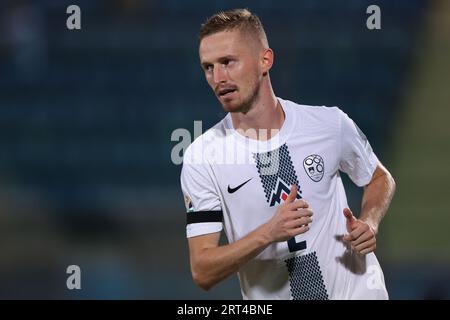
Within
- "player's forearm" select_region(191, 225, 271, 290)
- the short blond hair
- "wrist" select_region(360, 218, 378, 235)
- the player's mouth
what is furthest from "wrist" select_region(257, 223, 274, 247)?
the short blond hair

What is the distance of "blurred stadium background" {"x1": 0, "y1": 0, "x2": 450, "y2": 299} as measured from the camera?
642 centimetres

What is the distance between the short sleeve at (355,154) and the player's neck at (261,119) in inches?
11.3

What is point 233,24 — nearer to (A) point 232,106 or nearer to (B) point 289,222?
(A) point 232,106

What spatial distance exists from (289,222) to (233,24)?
0.92 m

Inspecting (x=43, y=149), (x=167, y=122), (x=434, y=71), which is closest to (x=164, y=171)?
(x=167, y=122)

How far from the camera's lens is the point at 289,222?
2.88m

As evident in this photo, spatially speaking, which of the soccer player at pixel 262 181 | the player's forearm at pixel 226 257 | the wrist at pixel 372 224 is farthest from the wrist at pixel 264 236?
the wrist at pixel 372 224

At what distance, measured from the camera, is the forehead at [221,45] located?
3283mm

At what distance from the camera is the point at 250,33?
3.40 metres

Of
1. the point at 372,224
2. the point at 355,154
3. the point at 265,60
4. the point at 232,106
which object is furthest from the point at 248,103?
the point at 372,224

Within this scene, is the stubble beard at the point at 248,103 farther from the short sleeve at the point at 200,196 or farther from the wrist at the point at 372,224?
the wrist at the point at 372,224

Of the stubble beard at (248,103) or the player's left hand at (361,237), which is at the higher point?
the stubble beard at (248,103)

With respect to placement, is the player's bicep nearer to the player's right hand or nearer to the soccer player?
the soccer player
